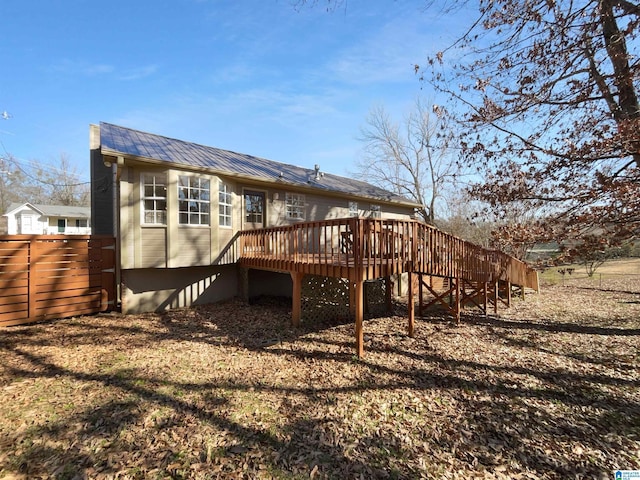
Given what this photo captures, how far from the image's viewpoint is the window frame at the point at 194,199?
8501mm

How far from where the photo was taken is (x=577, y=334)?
24.9 ft

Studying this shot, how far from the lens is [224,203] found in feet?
31.3

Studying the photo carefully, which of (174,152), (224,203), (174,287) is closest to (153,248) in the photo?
(174,287)

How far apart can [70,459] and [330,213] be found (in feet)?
37.4

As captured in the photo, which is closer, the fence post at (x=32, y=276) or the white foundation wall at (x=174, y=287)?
the fence post at (x=32, y=276)

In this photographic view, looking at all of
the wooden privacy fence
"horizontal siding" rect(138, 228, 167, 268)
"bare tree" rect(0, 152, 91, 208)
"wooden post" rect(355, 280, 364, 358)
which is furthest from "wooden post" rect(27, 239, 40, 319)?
"bare tree" rect(0, 152, 91, 208)

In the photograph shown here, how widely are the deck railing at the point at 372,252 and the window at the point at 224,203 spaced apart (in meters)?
0.71

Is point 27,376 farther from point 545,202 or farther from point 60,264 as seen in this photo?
point 545,202

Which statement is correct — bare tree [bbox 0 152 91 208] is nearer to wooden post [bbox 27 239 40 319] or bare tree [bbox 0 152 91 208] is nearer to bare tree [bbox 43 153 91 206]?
bare tree [bbox 43 153 91 206]

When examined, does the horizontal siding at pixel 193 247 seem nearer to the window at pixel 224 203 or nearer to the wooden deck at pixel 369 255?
the window at pixel 224 203

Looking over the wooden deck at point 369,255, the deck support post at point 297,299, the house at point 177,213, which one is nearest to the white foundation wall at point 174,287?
the house at point 177,213

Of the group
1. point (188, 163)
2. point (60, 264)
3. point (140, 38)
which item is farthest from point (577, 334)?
point (140, 38)

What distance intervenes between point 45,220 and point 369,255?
34.9 metres

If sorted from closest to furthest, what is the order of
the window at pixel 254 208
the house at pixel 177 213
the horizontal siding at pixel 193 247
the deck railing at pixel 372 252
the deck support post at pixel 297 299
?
Result: the deck railing at pixel 372 252
the deck support post at pixel 297 299
the house at pixel 177 213
the horizontal siding at pixel 193 247
the window at pixel 254 208
